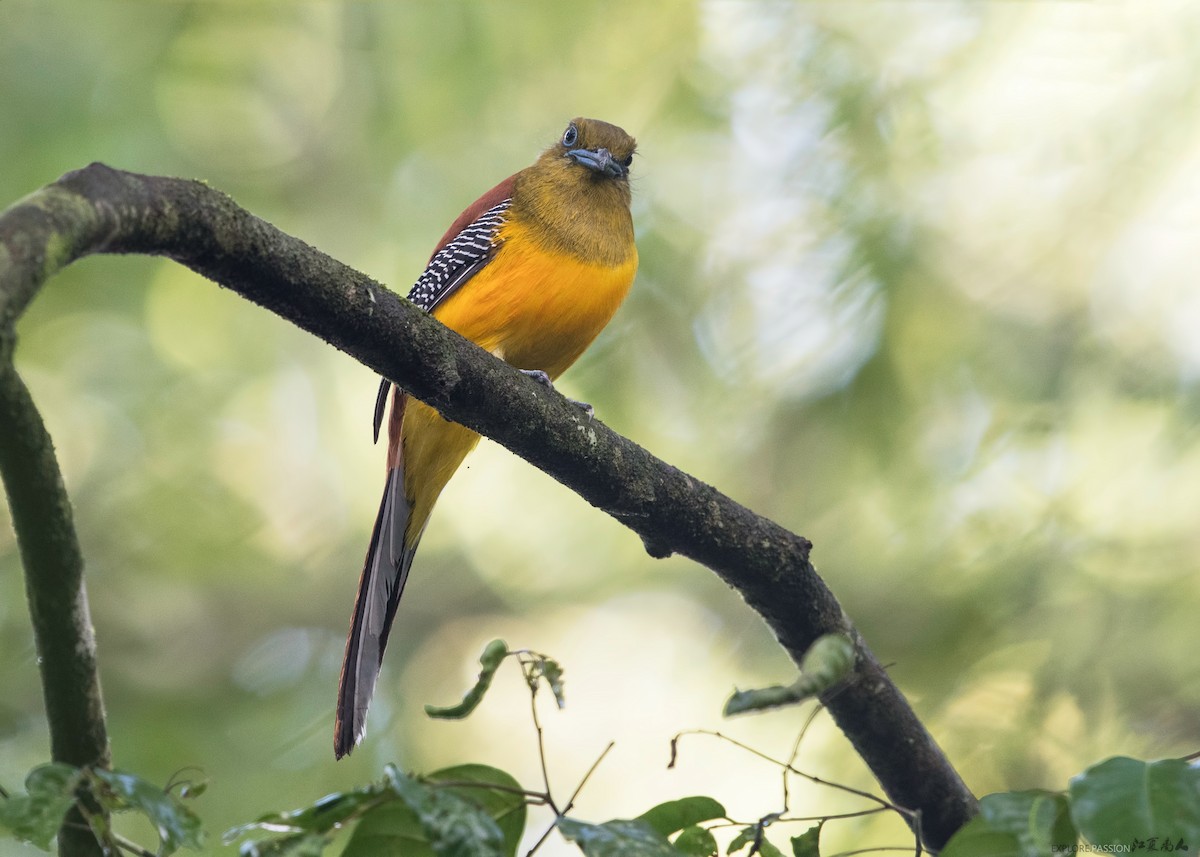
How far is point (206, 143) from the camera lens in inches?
210

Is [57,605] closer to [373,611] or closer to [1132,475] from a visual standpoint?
[373,611]

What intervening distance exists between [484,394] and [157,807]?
1134 millimetres

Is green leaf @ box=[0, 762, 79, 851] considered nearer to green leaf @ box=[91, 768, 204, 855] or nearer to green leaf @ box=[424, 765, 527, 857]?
green leaf @ box=[91, 768, 204, 855]

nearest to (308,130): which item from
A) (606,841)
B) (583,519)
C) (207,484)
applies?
(207,484)

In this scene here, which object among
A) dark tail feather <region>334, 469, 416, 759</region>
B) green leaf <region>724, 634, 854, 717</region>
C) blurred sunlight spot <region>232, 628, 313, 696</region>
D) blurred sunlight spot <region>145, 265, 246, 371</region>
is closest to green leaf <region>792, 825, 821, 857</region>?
green leaf <region>724, 634, 854, 717</region>

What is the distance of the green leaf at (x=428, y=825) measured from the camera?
1.56 meters

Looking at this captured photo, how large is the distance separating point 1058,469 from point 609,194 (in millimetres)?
1947

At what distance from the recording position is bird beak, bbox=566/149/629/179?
430cm

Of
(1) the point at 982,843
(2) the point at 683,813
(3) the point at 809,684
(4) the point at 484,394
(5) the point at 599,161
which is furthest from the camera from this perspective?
(5) the point at 599,161

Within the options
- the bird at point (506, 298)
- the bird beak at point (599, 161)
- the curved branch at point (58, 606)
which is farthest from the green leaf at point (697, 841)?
the bird beak at point (599, 161)

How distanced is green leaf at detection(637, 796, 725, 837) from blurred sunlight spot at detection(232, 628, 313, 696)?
3148mm

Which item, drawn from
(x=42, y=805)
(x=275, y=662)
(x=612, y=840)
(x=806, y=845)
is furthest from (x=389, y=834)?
(x=275, y=662)

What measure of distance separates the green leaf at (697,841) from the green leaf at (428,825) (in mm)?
372

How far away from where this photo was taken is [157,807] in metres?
1.56
